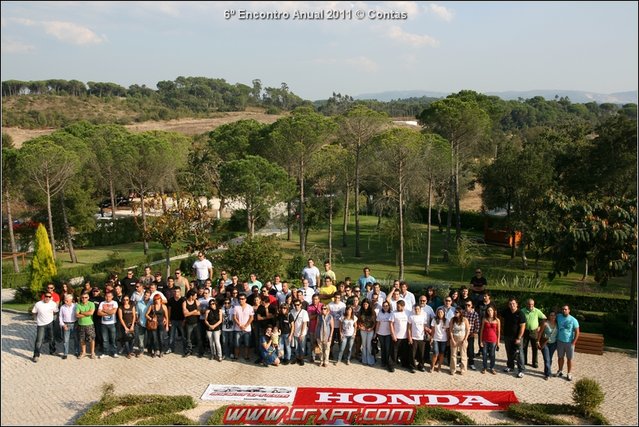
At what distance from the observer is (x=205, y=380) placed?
35.0 feet

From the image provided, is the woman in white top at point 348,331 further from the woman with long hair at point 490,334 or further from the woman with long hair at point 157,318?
the woman with long hair at point 157,318

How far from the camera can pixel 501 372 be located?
11.1 meters

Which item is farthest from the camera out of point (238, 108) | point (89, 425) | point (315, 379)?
point (238, 108)

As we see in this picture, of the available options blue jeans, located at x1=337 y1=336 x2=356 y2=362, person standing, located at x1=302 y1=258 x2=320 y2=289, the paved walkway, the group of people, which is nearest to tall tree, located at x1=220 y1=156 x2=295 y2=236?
person standing, located at x1=302 y1=258 x2=320 y2=289

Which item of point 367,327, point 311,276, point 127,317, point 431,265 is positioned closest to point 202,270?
point 311,276

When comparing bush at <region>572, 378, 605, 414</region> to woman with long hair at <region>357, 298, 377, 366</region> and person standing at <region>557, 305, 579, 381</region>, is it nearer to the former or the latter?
person standing at <region>557, 305, 579, 381</region>

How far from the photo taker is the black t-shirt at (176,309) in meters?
11.8

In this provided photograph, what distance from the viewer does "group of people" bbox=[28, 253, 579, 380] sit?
10922 mm

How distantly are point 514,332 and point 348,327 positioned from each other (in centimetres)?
305

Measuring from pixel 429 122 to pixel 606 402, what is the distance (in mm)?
21721

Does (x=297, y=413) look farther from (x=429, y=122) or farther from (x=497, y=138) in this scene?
(x=497, y=138)

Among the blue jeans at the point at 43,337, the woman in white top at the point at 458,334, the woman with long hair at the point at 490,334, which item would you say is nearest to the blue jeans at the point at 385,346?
the woman in white top at the point at 458,334

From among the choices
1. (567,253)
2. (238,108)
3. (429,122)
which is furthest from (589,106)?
(567,253)

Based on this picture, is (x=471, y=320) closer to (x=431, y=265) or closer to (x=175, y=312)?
(x=175, y=312)
